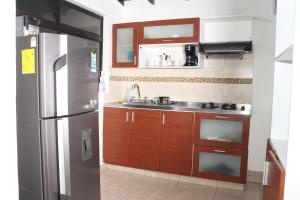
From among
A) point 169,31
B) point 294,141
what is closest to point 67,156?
point 294,141

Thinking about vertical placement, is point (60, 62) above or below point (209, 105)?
above

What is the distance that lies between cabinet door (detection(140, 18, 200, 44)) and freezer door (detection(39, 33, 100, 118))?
5.88 feet

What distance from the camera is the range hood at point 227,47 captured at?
2.93 metres

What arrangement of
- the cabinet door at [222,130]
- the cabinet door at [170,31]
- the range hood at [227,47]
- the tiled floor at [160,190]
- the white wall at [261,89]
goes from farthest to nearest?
1. the cabinet door at [170,31]
2. the white wall at [261,89]
3. the range hood at [227,47]
4. the cabinet door at [222,130]
5. the tiled floor at [160,190]

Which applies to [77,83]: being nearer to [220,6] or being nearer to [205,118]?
[205,118]

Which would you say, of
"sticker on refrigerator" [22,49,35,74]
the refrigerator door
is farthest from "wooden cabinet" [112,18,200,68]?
"sticker on refrigerator" [22,49,35,74]

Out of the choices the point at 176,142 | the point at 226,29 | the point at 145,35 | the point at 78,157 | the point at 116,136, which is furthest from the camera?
the point at 145,35

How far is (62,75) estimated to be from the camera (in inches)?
64.0

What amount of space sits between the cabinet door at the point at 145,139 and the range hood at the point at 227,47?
1063 millimetres

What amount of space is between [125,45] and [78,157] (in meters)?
2.38

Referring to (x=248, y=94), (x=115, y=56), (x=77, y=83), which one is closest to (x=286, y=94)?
(x=77, y=83)
